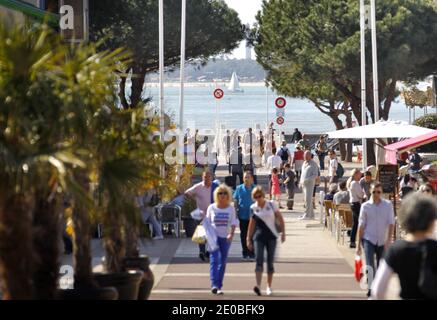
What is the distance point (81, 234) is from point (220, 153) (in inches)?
1773

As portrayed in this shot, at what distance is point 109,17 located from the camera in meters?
44.1

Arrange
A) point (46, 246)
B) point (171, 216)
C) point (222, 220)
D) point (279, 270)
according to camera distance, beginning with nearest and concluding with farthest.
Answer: point (46, 246), point (222, 220), point (279, 270), point (171, 216)

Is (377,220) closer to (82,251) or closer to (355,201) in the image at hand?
(82,251)

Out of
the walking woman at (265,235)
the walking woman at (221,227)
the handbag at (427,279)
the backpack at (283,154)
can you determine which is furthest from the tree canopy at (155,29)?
the handbag at (427,279)

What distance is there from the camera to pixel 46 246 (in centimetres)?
1084

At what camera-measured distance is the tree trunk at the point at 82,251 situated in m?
11.9

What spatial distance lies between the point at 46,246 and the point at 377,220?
5268 millimetres

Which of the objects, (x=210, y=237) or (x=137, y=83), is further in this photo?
(x=137, y=83)

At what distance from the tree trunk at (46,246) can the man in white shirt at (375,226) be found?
16.3 feet

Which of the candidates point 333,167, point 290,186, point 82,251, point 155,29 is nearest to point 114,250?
point 82,251

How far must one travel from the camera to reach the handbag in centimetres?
806

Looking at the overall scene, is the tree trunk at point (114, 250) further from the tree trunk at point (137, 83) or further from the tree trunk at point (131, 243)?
the tree trunk at point (137, 83)

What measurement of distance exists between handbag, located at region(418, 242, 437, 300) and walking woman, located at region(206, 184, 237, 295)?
7.72 m

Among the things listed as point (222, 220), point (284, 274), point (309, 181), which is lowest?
point (284, 274)
